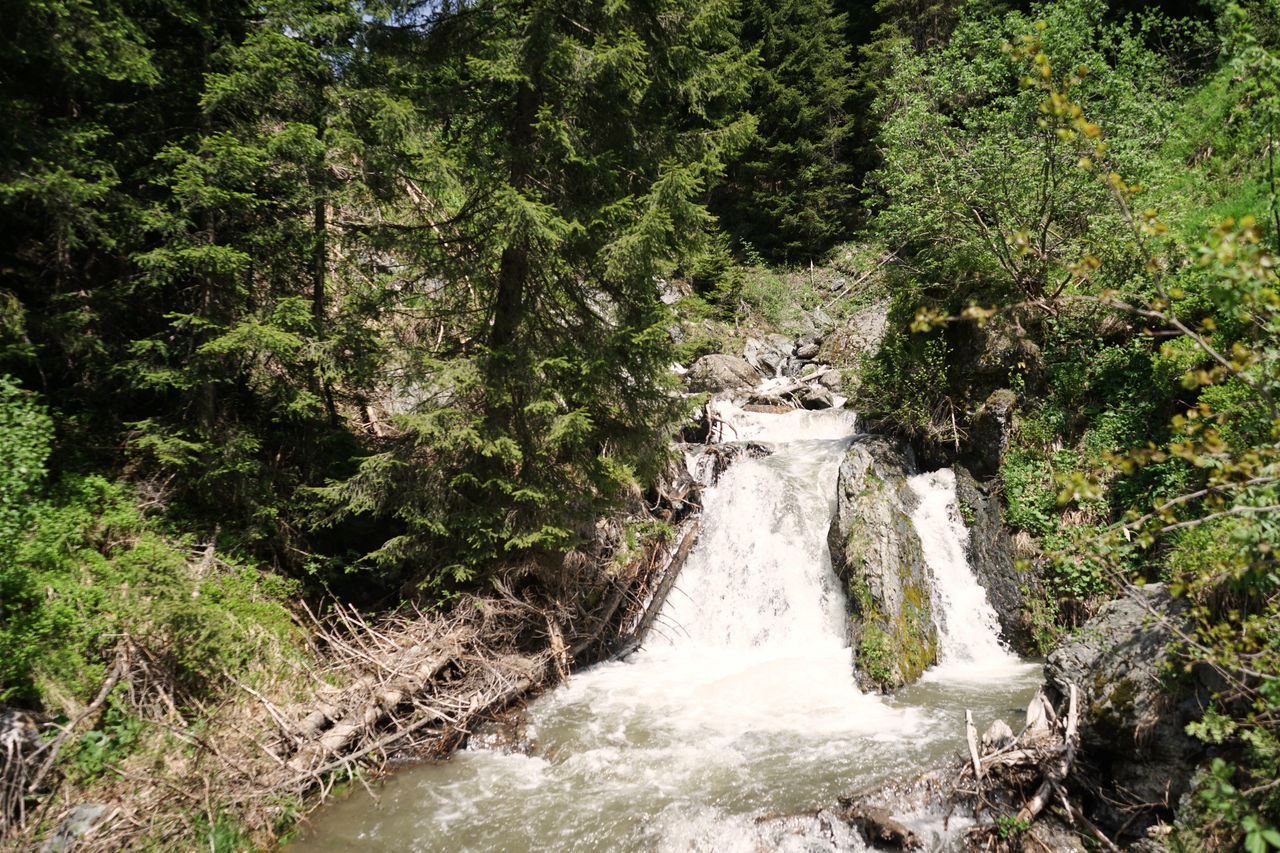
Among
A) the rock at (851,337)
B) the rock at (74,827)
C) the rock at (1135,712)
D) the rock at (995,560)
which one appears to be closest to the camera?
the rock at (1135,712)

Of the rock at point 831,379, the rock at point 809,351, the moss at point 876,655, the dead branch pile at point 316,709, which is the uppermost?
the rock at point 809,351

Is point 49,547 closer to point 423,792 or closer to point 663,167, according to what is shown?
point 423,792

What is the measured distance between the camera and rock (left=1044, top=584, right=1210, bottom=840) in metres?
4.57

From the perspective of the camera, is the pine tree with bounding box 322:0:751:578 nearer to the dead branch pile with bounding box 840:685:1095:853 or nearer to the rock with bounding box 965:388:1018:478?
the dead branch pile with bounding box 840:685:1095:853

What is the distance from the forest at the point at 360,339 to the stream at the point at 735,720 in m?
1.07

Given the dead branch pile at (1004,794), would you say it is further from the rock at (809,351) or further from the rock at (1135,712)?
the rock at (809,351)

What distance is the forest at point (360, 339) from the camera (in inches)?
238

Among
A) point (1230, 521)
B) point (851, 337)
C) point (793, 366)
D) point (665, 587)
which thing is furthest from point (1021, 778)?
point (793, 366)

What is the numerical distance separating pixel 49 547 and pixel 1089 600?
1291 centimetres

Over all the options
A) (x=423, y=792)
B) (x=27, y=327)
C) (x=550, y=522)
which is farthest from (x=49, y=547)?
(x=550, y=522)

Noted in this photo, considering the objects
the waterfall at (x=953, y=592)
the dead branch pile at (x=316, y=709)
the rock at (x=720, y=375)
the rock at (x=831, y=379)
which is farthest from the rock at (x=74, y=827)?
the rock at (x=831, y=379)

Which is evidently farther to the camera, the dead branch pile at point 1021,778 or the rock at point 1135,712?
the dead branch pile at point 1021,778

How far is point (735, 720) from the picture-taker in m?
7.93

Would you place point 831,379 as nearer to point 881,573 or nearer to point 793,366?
point 793,366
